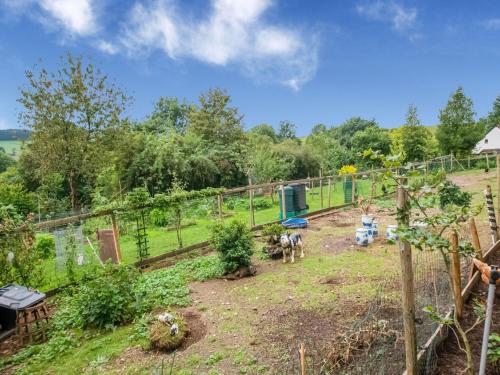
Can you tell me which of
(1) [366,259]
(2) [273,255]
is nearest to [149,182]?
(2) [273,255]

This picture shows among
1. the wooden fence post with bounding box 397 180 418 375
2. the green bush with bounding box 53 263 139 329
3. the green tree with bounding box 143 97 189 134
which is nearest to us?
the wooden fence post with bounding box 397 180 418 375

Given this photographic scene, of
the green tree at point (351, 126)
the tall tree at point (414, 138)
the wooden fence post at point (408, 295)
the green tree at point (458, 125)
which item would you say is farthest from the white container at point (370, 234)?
the green tree at point (351, 126)

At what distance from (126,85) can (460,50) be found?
817 inches

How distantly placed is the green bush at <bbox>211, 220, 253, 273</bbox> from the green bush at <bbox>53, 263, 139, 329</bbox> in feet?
6.07

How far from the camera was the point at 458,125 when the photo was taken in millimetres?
27203

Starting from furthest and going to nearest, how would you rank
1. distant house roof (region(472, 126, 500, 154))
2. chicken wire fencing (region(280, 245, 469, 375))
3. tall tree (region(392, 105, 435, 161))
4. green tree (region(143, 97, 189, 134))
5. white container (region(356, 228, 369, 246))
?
green tree (region(143, 97, 189, 134)) → distant house roof (region(472, 126, 500, 154)) → tall tree (region(392, 105, 435, 161)) → white container (region(356, 228, 369, 246)) → chicken wire fencing (region(280, 245, 469, 375))

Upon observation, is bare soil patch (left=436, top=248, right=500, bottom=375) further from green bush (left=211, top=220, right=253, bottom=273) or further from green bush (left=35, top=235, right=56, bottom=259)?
green bush (left=35, top=235, right=56, bottom=259)

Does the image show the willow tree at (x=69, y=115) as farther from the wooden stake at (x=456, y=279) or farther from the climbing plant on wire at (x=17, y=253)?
the wooden stake at (x=456, y=279)

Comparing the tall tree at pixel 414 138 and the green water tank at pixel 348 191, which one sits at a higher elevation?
the tall tree at pixel 414 138

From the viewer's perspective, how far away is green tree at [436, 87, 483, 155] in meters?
26.8

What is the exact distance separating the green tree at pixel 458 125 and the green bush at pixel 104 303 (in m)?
29.5

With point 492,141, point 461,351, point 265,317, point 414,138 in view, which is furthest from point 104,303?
point 492,141

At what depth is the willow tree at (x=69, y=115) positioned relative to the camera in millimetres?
13273

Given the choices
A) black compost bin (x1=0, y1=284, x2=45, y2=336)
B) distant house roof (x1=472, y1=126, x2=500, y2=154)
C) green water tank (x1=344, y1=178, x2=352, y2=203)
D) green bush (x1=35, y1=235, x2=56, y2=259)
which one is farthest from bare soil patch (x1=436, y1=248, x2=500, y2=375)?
distant house roof (x1=472, y1=126, x2=500, y2=154)
